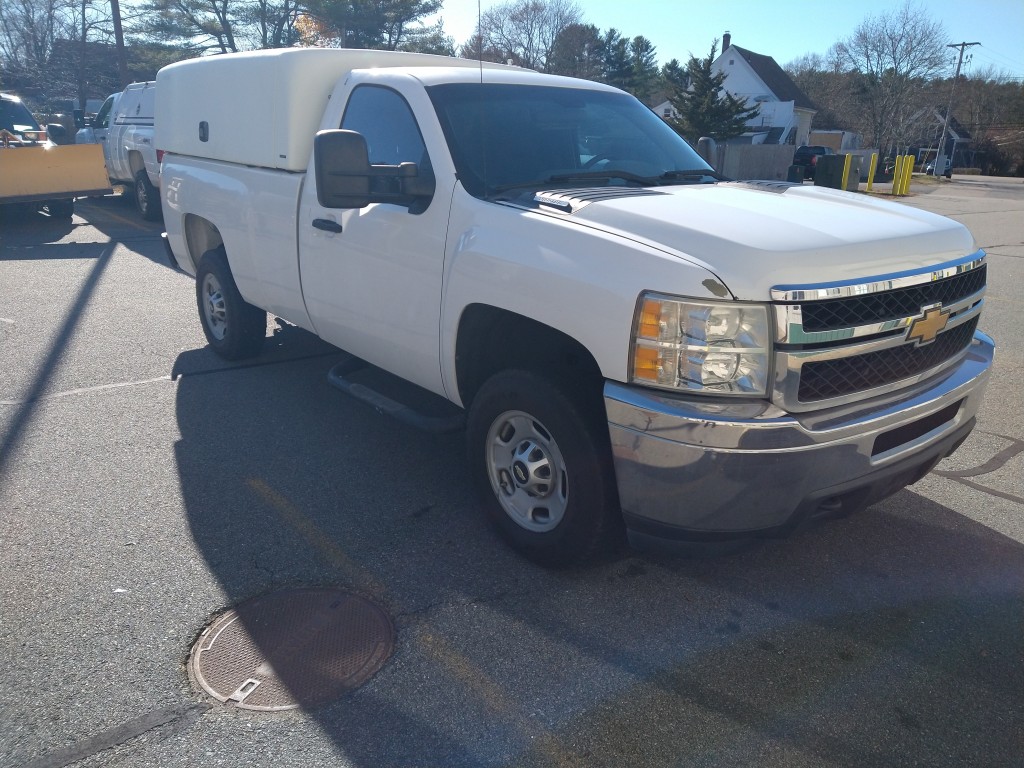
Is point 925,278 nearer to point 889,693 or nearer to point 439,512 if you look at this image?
point 889,693

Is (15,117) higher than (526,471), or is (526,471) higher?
(15,117)

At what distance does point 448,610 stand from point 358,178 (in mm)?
1939

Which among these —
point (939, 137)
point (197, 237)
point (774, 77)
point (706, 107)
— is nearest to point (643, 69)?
point (774, 77)

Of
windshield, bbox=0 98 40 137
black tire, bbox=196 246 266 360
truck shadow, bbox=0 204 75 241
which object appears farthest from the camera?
windshield, bbox=0 98 40 137

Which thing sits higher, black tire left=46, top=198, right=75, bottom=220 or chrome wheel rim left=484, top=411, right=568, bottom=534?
black tire left=46, top=198, right=75, bottom=220

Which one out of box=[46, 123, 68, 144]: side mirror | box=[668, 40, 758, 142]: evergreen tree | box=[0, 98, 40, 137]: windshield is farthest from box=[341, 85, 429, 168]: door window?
box=[668, 40, 758, 142]: evergreen tree

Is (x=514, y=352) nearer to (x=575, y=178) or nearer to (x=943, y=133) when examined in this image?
(x=575, y=178)

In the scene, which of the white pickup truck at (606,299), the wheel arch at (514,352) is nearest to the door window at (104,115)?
the white pickup truck at (606,299)

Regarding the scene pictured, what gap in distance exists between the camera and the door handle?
14.8 feet

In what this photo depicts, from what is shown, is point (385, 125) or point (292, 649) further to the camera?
point (385, 125)

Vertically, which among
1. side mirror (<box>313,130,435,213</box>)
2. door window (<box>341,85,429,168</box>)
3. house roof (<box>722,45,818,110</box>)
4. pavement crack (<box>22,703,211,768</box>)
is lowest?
pavement crack (<box>22,703,211,768</box>)

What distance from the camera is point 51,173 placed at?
1308cm

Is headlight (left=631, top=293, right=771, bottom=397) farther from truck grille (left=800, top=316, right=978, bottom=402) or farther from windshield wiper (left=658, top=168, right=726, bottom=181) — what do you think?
windshield wiper (left=658, top=168, right=726, bottom=181)

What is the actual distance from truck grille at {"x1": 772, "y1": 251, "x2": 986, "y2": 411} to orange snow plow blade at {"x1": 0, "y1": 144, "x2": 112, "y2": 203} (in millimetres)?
13343
